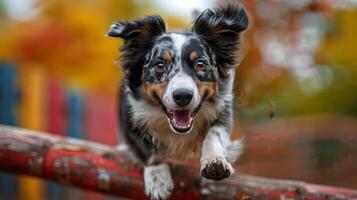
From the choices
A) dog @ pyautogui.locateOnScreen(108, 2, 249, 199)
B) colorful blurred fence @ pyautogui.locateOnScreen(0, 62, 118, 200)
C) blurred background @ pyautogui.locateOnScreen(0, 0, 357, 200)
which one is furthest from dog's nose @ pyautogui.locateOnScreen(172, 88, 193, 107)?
colorful blurred fence @ pyautogui.locateOnScreen(0, 62, 118, 200)

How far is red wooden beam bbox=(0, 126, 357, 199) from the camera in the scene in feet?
13.6

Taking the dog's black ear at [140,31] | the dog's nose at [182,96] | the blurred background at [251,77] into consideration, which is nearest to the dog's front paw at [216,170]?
the dog's nose at [182,96]

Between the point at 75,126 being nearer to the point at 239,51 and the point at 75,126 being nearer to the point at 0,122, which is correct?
the point at 0,122

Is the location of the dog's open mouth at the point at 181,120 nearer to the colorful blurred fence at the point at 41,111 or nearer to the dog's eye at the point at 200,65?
the dog's eye at the point at 200,65

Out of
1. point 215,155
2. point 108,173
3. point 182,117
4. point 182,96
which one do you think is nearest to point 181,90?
point 182,96

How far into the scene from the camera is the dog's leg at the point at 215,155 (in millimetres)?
3666

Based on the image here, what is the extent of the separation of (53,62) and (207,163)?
10144 millimetres

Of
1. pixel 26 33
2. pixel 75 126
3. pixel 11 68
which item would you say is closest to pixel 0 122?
pixel 11 68

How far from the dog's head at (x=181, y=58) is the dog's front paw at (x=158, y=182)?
0.45 metres

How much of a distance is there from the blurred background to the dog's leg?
4.42ft

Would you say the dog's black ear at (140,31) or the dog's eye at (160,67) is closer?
the dog's eye at (160,67)

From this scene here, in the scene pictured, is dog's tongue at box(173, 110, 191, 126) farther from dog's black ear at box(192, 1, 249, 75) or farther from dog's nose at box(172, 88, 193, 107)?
dog's black ear at box(192, 1, 249, 75)

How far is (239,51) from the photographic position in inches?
170

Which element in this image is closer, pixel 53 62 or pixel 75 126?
pixel 75 126
